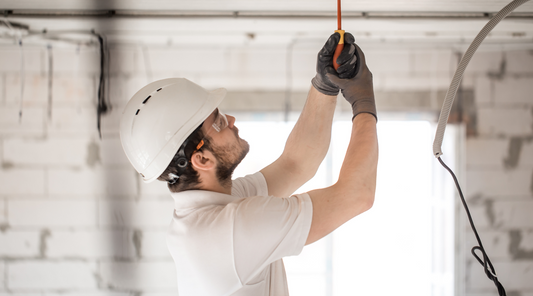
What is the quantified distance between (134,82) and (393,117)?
5.07 ft

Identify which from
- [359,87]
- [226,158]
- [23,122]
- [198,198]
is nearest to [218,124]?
[226,158]

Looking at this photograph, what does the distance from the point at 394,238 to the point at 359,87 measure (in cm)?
121

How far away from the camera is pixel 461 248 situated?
172 centimetres

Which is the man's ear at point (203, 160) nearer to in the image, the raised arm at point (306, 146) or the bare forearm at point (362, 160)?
the raised arm at point (306, 146)

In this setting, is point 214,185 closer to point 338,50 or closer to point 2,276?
point 338,50

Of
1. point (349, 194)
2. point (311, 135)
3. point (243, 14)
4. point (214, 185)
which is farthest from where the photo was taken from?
point (243, 14)

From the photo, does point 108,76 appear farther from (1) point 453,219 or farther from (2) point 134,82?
(1) point 453,219

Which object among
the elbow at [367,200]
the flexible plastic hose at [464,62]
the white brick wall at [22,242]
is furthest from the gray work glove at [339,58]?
the white brick wall at [22,242]

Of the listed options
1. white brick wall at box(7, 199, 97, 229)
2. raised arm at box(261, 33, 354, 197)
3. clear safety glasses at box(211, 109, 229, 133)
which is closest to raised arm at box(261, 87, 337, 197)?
raised arm at box(261, 33, 354, 197)

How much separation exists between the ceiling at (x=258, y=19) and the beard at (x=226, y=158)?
25.1 inches

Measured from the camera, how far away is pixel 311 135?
117cm

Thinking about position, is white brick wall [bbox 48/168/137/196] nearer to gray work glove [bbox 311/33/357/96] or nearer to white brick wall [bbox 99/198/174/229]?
white brick wall [bbox 99/198/174/229]

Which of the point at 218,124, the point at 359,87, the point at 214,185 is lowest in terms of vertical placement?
the point at 214,185

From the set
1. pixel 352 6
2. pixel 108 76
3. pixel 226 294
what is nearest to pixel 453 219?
pixel 352 6
